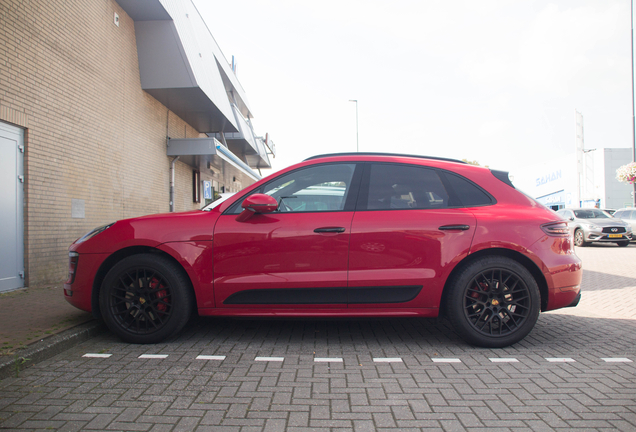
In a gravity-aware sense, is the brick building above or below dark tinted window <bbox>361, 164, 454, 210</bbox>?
above

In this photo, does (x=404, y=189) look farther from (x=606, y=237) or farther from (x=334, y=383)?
(x=606, y=237)

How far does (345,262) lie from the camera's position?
3.51 m

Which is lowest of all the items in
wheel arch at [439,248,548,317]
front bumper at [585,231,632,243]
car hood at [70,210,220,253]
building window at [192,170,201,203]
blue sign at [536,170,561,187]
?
front bumper at [585,231,632,243]

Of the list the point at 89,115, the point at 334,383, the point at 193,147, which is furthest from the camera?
the point at 193,147

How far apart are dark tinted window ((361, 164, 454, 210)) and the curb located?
116 inches

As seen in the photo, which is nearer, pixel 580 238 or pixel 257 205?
pixel 257 205

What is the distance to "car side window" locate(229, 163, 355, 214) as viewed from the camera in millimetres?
3701

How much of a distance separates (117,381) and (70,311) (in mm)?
2302

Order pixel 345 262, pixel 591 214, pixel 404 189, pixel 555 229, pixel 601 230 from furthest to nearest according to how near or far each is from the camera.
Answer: pixel 591 214 → pixel 601 230 → pixel 404 189 → pixel 555 229 → pixel 345 262

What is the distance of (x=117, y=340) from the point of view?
3.82 meters

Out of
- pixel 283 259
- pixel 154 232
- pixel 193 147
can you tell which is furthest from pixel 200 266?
pixel 193 147

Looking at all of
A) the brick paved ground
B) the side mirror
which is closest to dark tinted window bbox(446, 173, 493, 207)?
the brick paved ground

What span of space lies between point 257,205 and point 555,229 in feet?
8.90

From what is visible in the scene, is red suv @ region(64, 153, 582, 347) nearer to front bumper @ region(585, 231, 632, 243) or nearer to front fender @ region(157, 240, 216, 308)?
front fender @ region(157, 240, 216, 308)
